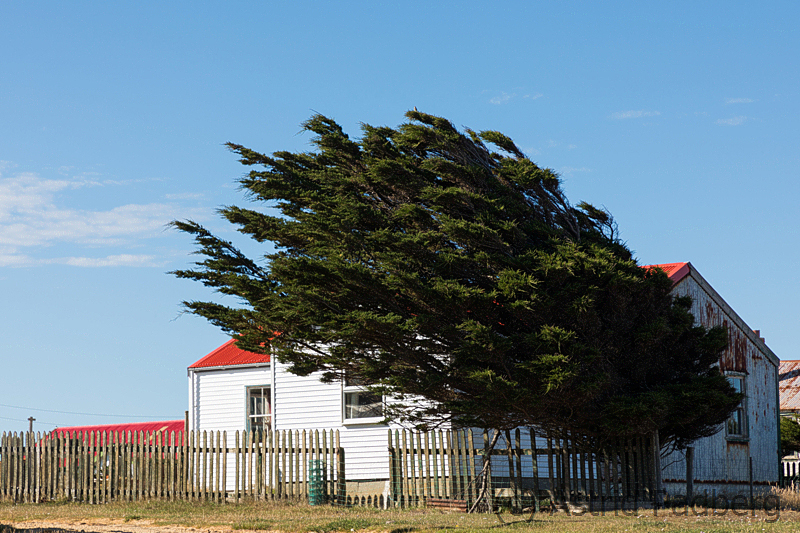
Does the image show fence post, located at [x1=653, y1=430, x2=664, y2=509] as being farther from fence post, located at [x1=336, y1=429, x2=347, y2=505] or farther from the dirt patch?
the dirt patch

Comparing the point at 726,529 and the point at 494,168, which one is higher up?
the point at 494,168

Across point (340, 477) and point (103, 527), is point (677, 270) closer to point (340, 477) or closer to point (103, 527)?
point (340, 477)

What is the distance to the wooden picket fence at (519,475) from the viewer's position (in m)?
15.9

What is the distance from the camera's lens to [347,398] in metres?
20.8

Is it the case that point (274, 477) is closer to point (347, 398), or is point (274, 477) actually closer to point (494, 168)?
point (347, 398)

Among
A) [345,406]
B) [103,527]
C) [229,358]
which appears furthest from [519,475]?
[229,358]

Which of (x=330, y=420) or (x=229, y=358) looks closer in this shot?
(x=330, y=420)

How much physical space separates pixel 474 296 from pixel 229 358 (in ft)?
41.4

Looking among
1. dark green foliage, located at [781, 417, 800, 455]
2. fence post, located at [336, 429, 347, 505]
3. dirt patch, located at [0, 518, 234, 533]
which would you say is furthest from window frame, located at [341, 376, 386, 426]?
dark green foliage, located at [781, 417, 800, 455]

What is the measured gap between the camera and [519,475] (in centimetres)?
1631

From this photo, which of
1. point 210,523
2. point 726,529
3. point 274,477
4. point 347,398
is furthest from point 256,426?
point 726,529

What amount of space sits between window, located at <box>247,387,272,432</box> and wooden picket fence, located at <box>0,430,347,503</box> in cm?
408

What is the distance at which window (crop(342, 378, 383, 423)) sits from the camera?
20.2 metres

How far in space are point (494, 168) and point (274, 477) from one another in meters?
8.15
